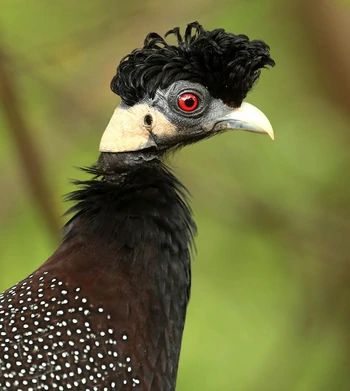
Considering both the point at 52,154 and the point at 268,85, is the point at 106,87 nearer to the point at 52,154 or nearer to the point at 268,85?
the point at 52,154

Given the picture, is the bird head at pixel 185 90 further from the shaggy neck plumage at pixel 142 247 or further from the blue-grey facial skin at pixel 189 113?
the shaggy neck plumage at pixel 142 247

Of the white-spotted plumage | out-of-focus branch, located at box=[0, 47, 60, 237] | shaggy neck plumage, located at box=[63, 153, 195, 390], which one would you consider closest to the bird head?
shaggy neck plumage, located at box=[63, 153, 195, 390]

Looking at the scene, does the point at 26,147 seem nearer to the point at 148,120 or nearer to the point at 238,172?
the point at 148,120

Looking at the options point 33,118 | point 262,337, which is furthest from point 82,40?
point 262,337

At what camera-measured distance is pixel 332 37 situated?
19.9ft

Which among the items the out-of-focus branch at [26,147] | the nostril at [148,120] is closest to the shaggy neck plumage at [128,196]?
the nostril at [148,120]

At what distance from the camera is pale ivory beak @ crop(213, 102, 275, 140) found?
482 centimetres

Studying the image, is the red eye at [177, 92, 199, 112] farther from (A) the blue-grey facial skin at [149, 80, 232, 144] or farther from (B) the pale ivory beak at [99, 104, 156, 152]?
(B) the pale ivory beak at [99, 104, 156, 152]

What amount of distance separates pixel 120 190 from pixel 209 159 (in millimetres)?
2396

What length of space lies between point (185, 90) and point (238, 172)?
2.35m

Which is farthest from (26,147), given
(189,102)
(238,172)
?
(238,172)

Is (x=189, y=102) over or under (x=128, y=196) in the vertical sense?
over

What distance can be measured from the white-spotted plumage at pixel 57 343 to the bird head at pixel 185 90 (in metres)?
0.69

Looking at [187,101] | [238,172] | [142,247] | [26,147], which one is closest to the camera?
[142,247]
